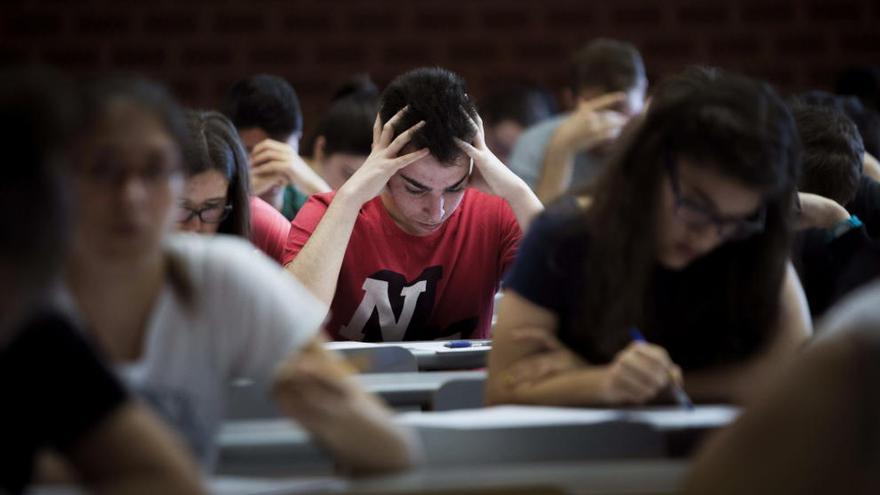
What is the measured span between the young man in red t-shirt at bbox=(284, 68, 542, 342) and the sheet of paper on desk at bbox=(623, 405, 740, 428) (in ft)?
3.31

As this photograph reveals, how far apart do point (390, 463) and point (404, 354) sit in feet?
3.27

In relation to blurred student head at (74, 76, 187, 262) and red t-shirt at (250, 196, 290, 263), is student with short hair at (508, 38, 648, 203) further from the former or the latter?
blurred student head at (74, 76, 187, 262)

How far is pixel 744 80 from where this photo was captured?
1.90 metres

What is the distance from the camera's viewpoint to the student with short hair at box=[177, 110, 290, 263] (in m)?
2.71

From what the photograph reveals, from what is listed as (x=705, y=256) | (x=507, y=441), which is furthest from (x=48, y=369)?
(x=705, y=256)

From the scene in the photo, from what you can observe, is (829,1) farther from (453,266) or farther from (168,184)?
(168,184)

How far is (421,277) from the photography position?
2766 millimetres

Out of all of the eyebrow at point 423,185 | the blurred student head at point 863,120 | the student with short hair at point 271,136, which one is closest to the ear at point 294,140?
the student with short hair at point 271,136

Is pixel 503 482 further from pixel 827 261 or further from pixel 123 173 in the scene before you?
pixel 827 261

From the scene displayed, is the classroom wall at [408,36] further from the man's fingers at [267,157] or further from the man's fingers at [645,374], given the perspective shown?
the man's fingers at [645,374]

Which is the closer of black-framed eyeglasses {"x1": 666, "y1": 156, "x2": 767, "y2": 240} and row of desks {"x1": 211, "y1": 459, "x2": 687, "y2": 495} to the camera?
row of desks {"x1": 211, "y1": 459, "x2": 687, "y2": 495}

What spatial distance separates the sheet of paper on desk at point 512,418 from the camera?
1.58m

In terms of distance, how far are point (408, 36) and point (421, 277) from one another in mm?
4020

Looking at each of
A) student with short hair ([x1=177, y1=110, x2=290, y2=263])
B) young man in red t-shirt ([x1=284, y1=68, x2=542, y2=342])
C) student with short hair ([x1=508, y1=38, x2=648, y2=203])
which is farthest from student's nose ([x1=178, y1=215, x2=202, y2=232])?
student with short hair ([x1=508, y1=38, x2=648, y2=203])
